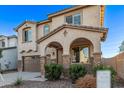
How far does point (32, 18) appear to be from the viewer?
22156mm

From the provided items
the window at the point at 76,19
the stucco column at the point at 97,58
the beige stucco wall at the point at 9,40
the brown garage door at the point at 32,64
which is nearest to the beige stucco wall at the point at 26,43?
the brown garage door at the point at 32,64

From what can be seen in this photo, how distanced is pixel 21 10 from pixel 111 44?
956 centimetres

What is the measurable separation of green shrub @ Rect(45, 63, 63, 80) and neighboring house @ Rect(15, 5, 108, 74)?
63 cm

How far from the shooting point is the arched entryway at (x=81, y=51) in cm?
1690

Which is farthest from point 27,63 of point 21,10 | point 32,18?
point 21,10

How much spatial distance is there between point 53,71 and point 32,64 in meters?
9.67

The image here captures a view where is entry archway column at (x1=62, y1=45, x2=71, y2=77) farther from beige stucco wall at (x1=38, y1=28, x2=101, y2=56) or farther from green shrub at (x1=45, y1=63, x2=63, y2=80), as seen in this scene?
green shrub at (x1=45, y1=63, x2=63, y2=80)

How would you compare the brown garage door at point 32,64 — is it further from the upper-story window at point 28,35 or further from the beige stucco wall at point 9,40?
the beige stucco wall at point 9,40

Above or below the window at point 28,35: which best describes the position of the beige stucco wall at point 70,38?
below

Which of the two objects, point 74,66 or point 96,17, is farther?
point 96,17

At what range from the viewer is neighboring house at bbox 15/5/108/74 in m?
14.1

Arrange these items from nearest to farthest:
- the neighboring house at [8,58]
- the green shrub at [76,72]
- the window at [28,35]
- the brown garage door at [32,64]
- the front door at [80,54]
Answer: the green shrub at [76,72] < the front door at [80,54] < the brown garage door at [32,64] < the window at [28,35] < the neighboring house at [8,58]

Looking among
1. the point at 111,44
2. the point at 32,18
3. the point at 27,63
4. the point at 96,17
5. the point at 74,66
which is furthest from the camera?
the point at 27,63
